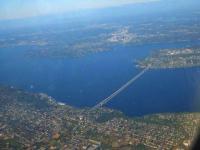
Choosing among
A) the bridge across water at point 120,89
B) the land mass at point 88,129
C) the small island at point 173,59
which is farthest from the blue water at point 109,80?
the land mass at point 88,129

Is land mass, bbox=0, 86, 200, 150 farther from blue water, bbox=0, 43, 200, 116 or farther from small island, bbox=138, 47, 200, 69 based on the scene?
small island, bbox=138, 47, 200, 69

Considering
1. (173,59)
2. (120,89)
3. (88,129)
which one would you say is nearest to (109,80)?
(120,89)

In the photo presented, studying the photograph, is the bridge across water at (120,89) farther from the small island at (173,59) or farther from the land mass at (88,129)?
the land mass at (88,129)

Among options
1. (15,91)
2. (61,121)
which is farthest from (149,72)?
(61,121)

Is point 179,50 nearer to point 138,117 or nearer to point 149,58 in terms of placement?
point 149,58

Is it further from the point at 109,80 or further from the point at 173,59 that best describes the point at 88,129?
the point at 173,59

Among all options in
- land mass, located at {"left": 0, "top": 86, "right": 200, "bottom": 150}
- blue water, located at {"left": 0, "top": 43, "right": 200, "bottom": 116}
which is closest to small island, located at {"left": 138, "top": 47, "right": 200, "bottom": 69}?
blue water, located at {"left": 0, "top": 43, "right": 200, "bottom": 116}
